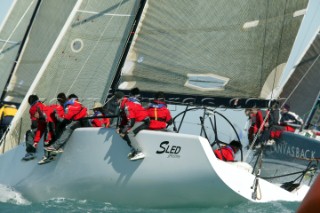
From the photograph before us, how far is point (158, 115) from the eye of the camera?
7.44 m

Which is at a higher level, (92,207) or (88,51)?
(88,51)

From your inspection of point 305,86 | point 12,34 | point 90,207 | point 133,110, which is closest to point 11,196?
point 90,207

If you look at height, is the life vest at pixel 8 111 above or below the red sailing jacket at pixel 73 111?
below

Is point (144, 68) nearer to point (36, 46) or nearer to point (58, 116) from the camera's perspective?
point (58, 116)

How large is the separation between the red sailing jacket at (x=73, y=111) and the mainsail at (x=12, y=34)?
7905 millimetres

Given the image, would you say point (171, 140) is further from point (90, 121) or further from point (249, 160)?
point (249, 160)

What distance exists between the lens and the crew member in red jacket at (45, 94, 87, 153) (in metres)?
7.56

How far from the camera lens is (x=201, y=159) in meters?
6.34

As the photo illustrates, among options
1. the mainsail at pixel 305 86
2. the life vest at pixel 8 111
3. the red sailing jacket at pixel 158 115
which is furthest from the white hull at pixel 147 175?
the mainsail at pixel 305 86

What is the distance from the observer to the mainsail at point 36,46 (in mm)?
14297

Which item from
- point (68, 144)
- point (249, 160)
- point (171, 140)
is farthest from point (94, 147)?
point (249, 160)

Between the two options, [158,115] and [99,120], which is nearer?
[158,115]

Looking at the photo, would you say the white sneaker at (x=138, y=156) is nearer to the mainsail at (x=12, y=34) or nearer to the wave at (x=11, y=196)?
the wave at (x=11, y=196)

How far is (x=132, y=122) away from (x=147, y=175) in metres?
0.58
